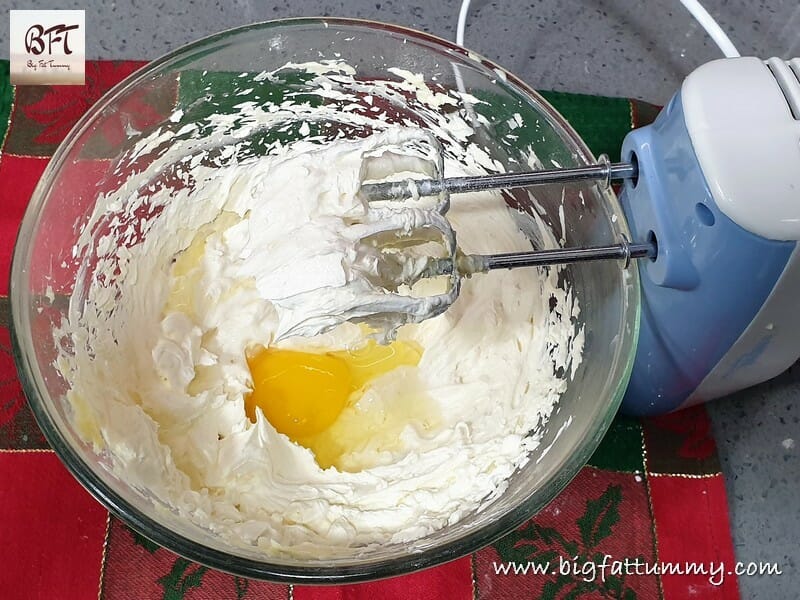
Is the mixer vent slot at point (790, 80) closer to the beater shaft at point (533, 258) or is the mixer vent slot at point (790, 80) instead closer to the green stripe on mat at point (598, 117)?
the beater shaft at point (533, 258)

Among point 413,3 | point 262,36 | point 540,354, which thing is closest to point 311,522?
point 540,354

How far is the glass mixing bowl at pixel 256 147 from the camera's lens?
0.62 m

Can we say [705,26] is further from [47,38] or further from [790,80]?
[47,38]

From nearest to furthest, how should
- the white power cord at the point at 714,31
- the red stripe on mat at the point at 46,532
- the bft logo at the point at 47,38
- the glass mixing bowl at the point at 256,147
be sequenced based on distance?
the glass mixing bowl at the point at 256,147 → the red stripe on mat at the point at 46,532 → the white power cord at the point at 714,31 → the bft logo at the point at 47,38

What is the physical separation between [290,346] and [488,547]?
0.35 metres

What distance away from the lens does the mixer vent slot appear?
2.23 feet

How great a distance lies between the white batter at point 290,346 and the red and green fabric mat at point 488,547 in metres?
0.14

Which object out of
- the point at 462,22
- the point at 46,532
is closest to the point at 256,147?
the point at 462,22

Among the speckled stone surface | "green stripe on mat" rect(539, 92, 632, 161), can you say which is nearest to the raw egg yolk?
"green stripe on mat" rect(539, 92, 632, 161)

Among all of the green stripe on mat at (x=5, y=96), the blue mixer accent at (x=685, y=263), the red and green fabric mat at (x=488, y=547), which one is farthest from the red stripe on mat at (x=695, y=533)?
the green stripe on mat at (x=5, y=96)

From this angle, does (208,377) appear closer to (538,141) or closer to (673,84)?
(538,141)

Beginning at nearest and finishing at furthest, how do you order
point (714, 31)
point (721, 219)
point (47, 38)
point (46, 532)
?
Answer: point (721, 219), point (46, 532), point (714, 31), point (47, 38)

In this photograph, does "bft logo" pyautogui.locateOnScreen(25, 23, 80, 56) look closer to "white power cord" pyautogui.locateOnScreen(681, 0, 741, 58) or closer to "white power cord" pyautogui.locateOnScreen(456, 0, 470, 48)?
"white power cord" pyautogui.locateOnScreen(456, 0, 470, 48)

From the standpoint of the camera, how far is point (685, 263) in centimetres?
72
